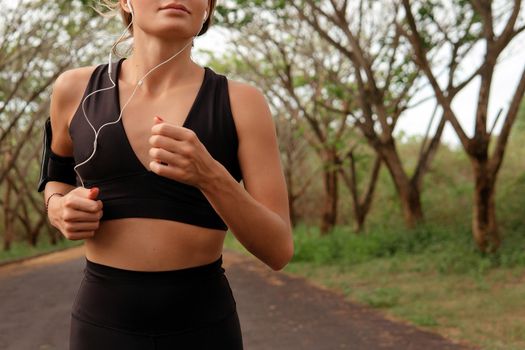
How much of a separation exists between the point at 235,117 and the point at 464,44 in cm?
1291

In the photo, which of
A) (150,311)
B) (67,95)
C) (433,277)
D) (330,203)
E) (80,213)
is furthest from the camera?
(330,203)

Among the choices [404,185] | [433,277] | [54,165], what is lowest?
[433,277]

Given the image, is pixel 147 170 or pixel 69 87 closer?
pixel 147 170

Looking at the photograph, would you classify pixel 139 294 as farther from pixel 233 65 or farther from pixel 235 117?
pixel 233 65

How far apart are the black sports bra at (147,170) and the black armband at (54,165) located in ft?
0.61

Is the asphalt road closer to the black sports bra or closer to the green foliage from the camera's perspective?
the green foliage

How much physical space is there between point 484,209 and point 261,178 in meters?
9.47

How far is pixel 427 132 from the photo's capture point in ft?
48.8

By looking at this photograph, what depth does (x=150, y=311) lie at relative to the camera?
152cm

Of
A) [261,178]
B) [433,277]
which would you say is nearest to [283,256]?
[261,178]

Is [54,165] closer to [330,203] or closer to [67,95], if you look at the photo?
[67,95]

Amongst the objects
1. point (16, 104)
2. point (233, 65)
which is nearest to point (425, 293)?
point (233, 65)

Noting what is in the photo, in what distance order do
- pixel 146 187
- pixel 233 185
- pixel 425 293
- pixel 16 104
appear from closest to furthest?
pixel 233 185, pixel 146 187, pixel 425 293, pixel 16 104

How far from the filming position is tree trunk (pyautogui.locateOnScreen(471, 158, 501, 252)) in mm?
10008
